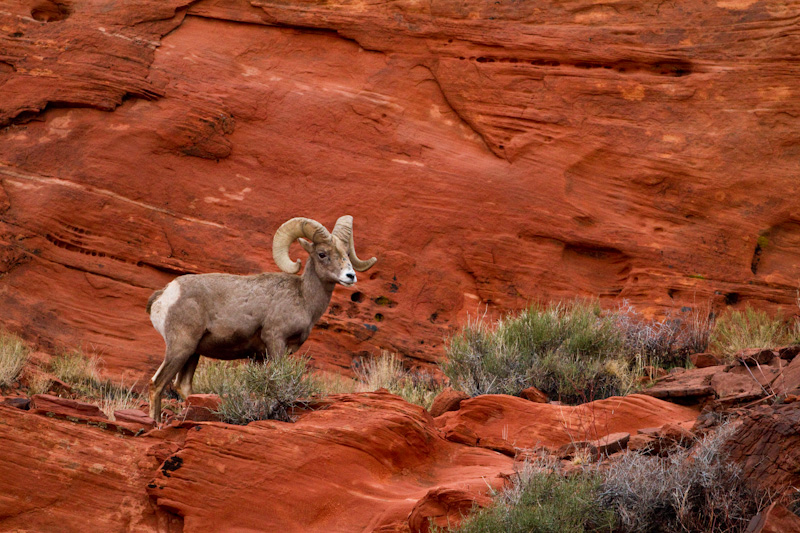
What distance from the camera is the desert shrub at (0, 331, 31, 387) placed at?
997 centimetres

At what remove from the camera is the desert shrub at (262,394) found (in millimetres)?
7293

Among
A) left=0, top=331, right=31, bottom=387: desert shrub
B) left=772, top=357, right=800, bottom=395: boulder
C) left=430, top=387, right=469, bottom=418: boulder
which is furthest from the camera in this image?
left=0, top=331, right=31, bottom=387: desert shrub

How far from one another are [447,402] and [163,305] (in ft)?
9.29

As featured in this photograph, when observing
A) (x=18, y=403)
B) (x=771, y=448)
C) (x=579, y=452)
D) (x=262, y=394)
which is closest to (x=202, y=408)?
(x=262, y=394)

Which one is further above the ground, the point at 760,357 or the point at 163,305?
the point at 760,357

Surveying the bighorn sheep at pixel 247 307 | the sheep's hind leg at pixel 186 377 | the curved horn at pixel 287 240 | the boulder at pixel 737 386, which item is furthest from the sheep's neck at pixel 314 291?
the boulder at pixel 737 386

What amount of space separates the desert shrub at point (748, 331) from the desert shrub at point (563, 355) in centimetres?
41

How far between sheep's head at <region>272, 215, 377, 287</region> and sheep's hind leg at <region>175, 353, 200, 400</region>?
51.0 inches

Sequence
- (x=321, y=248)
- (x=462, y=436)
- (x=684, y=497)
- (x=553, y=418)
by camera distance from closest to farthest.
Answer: (x=684, y=497) < (x=462, y=436) < (x=553, y=418) < (x=321, y=248)

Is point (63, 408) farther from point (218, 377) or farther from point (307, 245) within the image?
point (307, 245)

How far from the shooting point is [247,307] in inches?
352

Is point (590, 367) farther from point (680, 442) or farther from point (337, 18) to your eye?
point (337, 18)

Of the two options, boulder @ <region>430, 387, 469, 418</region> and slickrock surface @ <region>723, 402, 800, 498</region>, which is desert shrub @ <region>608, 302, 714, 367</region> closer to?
boulder @ <region>430, 387, 469, 418</region>

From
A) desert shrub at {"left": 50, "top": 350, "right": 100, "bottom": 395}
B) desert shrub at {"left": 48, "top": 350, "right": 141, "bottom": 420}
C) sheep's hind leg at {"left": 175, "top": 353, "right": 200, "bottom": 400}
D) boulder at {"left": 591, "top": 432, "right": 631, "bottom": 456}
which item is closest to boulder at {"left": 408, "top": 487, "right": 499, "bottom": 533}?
boulder at {"left": 591, "top": 432, "right": 631, "bottom": 456}
